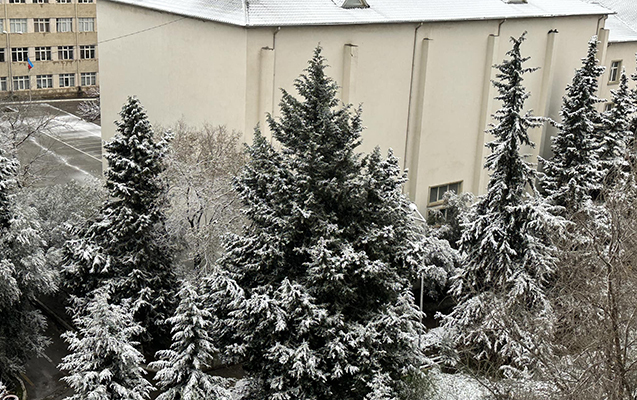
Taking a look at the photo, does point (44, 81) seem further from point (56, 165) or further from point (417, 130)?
point (417, 130)

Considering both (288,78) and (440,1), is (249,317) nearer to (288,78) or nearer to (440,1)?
(288,78)

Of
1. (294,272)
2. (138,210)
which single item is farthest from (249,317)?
(138,210)

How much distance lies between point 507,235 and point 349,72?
383 inches

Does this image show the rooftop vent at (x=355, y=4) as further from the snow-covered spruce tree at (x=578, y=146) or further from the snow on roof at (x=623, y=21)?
the snow on roof at (x=623, y=21)

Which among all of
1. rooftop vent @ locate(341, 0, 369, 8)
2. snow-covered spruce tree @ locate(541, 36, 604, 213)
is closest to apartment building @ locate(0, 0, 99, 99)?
rooftop vent @ locate(341, 0, 369, 8)

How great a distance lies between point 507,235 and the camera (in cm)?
2283

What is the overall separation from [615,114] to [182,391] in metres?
21.7

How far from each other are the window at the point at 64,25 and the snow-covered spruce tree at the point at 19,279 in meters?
43.1

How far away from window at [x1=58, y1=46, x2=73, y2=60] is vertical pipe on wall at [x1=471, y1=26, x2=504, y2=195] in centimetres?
4075

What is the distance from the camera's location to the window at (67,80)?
62.2m

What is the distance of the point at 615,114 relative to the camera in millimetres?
29531

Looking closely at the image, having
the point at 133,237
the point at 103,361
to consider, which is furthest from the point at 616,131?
the point at 103,361

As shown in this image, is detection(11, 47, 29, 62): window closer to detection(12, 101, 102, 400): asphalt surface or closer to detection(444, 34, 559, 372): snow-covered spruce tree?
detection(12, 101, 102, 400): asphalt surface

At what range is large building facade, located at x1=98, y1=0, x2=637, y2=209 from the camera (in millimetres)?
26844
